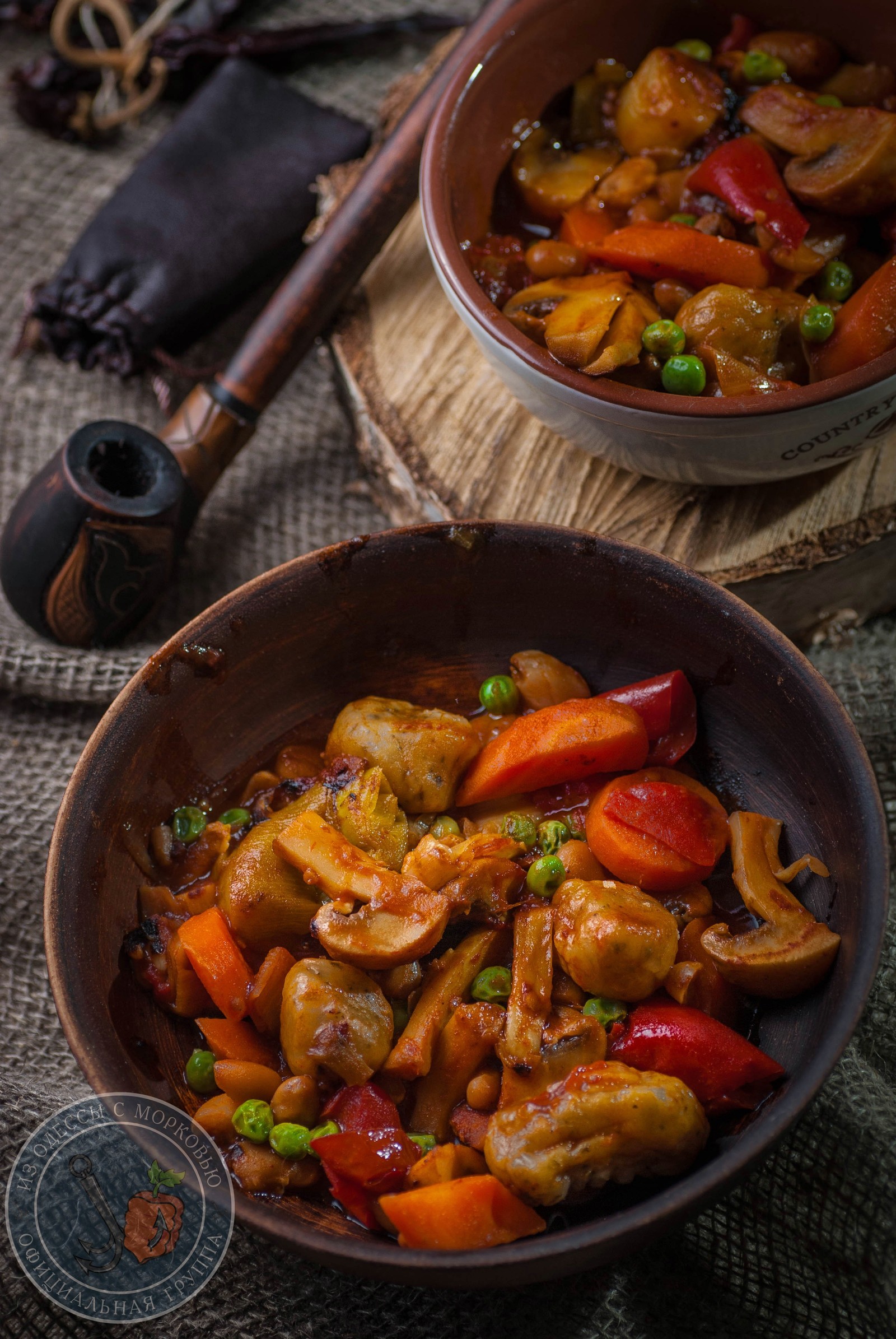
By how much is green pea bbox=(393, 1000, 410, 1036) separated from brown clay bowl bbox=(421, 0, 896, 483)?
1.12m

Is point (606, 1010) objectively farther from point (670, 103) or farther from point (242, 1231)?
point (670, 103)

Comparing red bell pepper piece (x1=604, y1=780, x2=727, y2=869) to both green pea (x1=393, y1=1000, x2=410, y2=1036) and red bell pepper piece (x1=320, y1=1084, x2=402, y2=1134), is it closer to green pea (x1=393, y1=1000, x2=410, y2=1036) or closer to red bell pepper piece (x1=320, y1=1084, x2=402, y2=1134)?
green pea (x1=393, y1=1000, x2=410, y2=1036)

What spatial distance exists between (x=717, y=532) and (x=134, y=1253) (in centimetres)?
186

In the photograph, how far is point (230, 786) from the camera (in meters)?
2.18

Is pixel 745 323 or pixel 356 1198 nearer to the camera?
pixel 356 1198

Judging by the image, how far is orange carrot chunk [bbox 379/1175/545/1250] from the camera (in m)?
1.51

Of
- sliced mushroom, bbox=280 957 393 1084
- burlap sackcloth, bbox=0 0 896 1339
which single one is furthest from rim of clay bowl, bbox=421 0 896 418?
sliced mushroom, bbox=280 957 393 1084


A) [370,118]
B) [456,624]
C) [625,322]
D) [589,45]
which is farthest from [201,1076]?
[370,118]

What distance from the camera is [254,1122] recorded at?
1.68m

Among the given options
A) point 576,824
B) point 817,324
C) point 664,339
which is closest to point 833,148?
point 817,324

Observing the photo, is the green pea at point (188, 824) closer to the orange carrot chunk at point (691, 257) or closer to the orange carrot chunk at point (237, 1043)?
the orange carrot chunk at point (237, 1043)

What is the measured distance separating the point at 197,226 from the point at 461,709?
179 centimetres

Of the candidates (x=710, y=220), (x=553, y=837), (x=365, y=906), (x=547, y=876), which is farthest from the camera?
(x=710, y=220)

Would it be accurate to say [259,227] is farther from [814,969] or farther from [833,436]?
[814,969]
